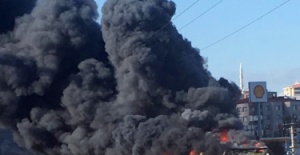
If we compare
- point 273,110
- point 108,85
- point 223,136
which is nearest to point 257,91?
point 223,136

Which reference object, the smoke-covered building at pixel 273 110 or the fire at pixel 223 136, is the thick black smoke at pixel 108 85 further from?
the smoke-covered building at pixel 273 110

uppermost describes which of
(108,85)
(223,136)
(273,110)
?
(273,110)

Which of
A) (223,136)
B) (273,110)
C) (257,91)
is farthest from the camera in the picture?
(273,110)

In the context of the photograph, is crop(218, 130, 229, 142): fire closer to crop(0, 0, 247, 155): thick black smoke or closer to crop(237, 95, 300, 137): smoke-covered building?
crop(0, 0, 247, 155): thick black smoke

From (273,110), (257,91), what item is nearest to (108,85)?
(257,91)

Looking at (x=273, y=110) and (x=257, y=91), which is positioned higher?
(x=273, y=110)

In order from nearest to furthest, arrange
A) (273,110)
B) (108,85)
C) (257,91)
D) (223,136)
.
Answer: (223,136) < (108,85) < (257,91) < (273,110)

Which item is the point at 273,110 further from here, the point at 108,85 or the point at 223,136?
the point at 223,136

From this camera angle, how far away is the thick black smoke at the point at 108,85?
119 ft

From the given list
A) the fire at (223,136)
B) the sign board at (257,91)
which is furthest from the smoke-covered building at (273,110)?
the fire at (223,136)

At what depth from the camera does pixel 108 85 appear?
40844mm

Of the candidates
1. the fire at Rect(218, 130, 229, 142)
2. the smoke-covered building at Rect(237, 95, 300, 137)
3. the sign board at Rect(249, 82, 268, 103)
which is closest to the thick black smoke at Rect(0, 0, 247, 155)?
the fire at Rect(218, 130, 229, 142)

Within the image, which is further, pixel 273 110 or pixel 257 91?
pixel 273 110

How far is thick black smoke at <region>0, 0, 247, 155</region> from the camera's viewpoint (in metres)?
36.3
